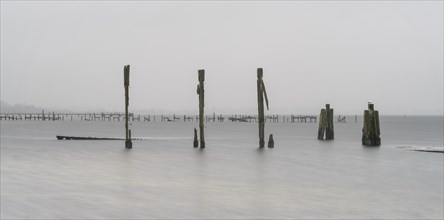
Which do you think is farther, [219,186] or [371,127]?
[371,127]

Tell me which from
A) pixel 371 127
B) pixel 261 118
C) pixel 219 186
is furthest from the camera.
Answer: pixel 371 127

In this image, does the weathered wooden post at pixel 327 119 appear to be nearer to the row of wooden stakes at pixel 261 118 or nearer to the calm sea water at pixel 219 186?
the row of wooden stakes at pixel 261 118

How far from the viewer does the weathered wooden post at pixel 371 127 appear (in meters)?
33.6

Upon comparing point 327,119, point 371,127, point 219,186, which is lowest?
point 219,186

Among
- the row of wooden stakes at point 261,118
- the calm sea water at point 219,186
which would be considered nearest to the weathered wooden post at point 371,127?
the row of wooden stakes at point 261,118

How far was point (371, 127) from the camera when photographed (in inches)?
1393

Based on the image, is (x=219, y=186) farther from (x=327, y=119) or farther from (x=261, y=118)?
(x=327, y=119)

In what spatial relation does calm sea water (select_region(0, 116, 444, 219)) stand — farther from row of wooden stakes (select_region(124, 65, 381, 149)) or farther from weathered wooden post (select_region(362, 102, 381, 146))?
weathered wooden post (select_region(362, 102, 381, 146))

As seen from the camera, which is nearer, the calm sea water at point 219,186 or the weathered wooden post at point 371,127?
the calm sea water at point 219,186

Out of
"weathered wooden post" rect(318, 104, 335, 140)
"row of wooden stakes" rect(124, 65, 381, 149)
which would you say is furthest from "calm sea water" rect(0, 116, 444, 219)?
"weathered wooden post" rect(318, 104, 335, 140)

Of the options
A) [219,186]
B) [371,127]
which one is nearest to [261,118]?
[371,127]

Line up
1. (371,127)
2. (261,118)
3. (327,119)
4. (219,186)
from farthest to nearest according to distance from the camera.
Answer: (327,119), (371,127), (261,118), (219,186)

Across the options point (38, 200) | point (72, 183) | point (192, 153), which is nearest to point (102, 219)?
point (38, 200)

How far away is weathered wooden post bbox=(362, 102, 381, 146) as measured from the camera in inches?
1324
